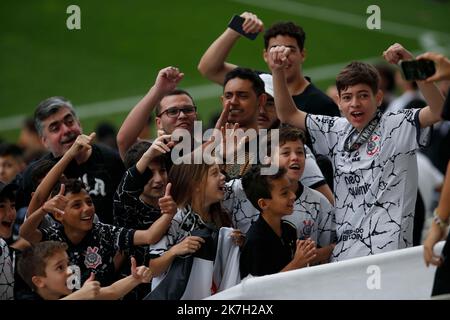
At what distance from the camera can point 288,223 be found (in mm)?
7922

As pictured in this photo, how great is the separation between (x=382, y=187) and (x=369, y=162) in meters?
0.18

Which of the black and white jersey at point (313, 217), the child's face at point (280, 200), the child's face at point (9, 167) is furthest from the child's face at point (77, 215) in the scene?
the child's face at point (9, 167)

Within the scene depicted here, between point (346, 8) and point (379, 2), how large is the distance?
0.67 meters

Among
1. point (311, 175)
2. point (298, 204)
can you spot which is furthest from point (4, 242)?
point (311, 175)

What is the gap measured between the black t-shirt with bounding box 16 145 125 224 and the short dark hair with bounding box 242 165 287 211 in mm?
1326

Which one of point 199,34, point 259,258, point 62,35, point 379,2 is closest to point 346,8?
point 379,2

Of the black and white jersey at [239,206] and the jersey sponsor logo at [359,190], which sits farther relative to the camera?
the black and white jersey at [239,206]

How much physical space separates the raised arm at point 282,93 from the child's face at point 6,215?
5.94ft

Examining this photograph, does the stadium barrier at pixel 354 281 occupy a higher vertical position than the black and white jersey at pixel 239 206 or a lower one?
lower

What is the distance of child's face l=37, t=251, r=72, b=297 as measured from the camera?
7469 mm

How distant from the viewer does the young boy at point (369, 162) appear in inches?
304

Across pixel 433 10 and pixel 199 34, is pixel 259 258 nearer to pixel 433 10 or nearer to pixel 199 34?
pixel 199 34

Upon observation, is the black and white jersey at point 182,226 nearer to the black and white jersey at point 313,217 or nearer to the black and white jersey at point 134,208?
the black and white jersey at point 134,208

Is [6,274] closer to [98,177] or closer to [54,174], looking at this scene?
[54,174]
